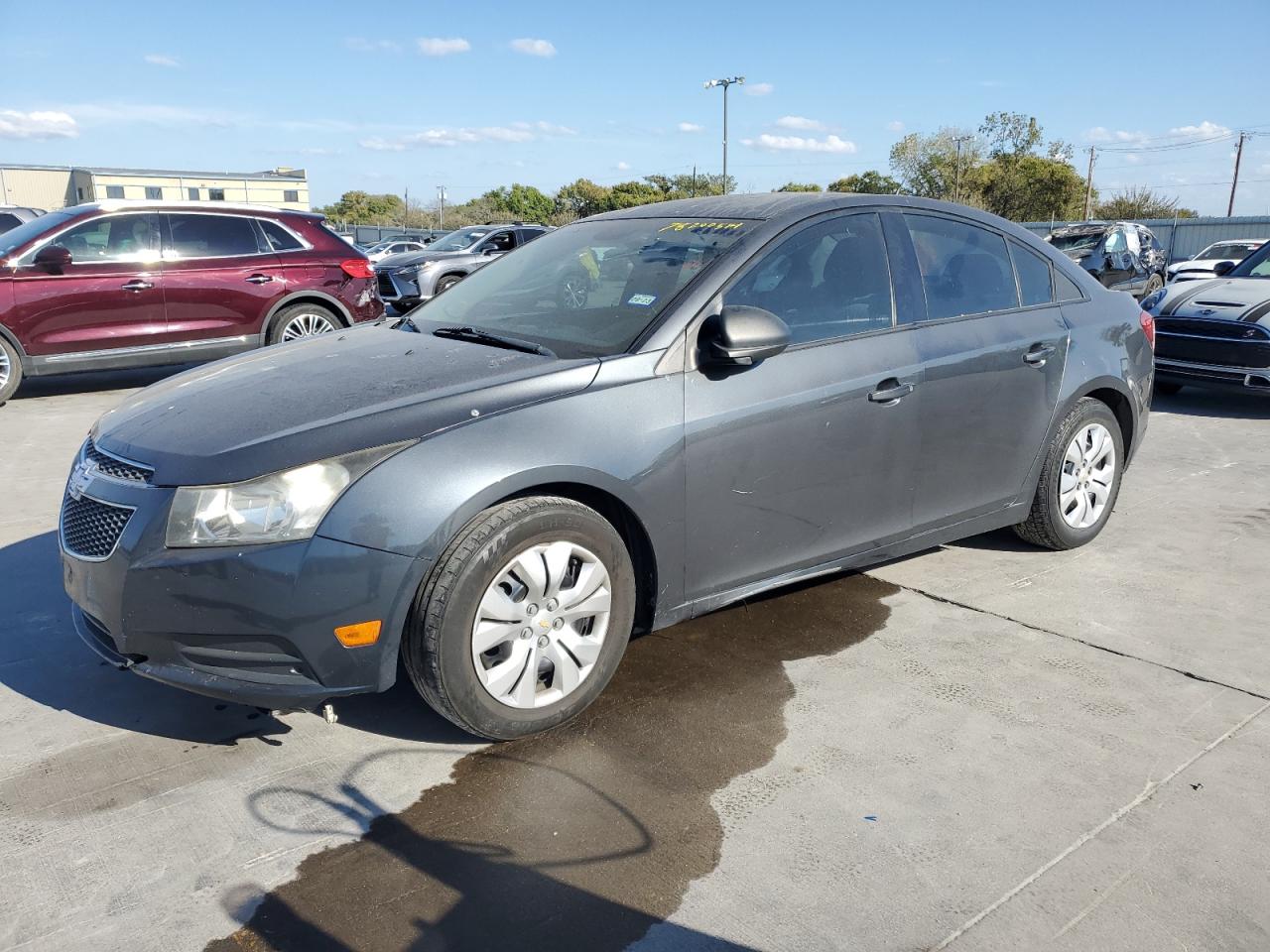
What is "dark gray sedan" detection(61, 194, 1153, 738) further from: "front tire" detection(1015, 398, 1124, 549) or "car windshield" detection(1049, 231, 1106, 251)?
"car windshield" detection(1049, 231, 1106, 251)

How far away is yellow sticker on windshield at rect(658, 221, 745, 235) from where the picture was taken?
3803mm

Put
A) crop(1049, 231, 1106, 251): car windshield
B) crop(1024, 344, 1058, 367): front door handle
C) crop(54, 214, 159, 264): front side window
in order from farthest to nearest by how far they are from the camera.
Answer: crop(1049, 231, 1106, 251): car windshield
crop(54, 214, 159, 264): front side window
crop(1024, 344, 1058, 367): front door handle

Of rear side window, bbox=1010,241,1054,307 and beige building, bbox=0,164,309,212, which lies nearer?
rear side window, bbox=1010,241,1054,307

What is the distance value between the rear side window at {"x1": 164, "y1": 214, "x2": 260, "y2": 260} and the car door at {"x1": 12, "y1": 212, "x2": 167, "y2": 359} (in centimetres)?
18

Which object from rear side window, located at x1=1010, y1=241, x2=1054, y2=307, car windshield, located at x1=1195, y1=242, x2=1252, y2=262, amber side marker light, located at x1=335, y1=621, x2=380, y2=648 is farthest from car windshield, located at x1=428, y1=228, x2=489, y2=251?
amber side marker light, located at x1=335, y1=621, x2=380, y2=648

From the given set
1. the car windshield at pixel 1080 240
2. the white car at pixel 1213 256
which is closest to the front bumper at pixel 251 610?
the car windshield at pixel 1080 240

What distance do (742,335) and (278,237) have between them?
7.76m

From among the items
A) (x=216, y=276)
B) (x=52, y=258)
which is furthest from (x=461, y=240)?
(x=52, y=258)

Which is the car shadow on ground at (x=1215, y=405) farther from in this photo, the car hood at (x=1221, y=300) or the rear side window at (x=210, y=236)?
the rear side window at (x=210, y=236)

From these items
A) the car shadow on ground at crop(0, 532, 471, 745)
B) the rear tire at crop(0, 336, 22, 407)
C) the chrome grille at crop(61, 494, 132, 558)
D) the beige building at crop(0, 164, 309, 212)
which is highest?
the beige building at crop(0, 164, 309, 212)

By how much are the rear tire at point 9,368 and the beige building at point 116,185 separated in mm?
59645

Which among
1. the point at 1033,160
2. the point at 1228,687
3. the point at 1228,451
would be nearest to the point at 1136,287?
the point at 1228,451

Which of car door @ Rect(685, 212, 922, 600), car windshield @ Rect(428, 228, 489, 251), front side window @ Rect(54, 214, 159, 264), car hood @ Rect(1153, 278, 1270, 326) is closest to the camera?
car door @ Rect(685, 212, 922, 600)

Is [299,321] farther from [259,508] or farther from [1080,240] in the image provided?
[1080,240]
